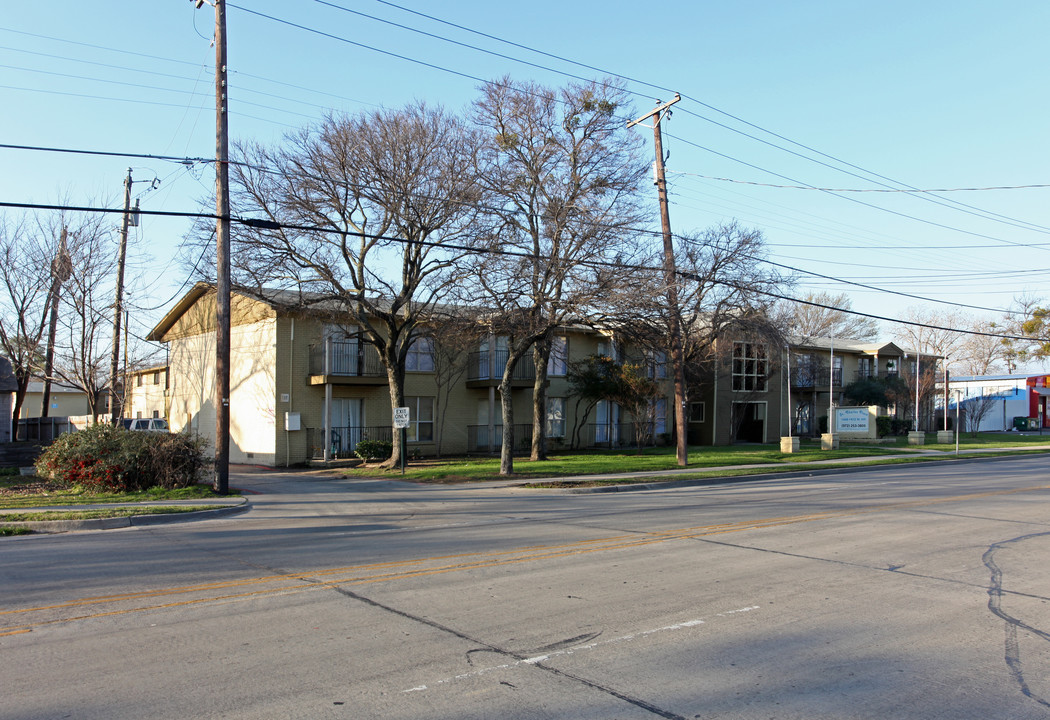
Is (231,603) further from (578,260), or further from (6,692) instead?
(578,260)

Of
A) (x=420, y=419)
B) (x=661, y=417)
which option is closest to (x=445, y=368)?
(x=420, y=419)

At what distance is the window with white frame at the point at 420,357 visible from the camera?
97.6 feet

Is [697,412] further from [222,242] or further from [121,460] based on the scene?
[121,460]

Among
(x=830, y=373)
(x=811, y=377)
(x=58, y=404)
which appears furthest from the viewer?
(x=58, y=404)

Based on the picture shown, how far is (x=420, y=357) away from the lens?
30062mm

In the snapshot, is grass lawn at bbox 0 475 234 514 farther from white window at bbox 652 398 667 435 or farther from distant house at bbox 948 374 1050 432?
distant house at bbox 948 374 1050 432

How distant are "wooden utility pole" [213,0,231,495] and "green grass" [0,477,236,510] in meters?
0.63

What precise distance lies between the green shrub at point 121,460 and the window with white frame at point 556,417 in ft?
59.2

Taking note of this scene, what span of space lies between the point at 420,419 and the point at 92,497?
14.5 meters

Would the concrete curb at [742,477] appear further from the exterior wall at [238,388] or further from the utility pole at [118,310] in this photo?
the utility pole at [118,310]

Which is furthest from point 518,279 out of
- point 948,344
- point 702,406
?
point 948,344

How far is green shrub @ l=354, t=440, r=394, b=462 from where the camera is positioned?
26172mm

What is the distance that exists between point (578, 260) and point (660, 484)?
6.39 meters

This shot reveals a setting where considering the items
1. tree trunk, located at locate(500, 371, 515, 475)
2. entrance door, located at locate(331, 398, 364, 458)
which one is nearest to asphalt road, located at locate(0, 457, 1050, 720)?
tree trunk, located at locate(500, 371, 515, 475)
